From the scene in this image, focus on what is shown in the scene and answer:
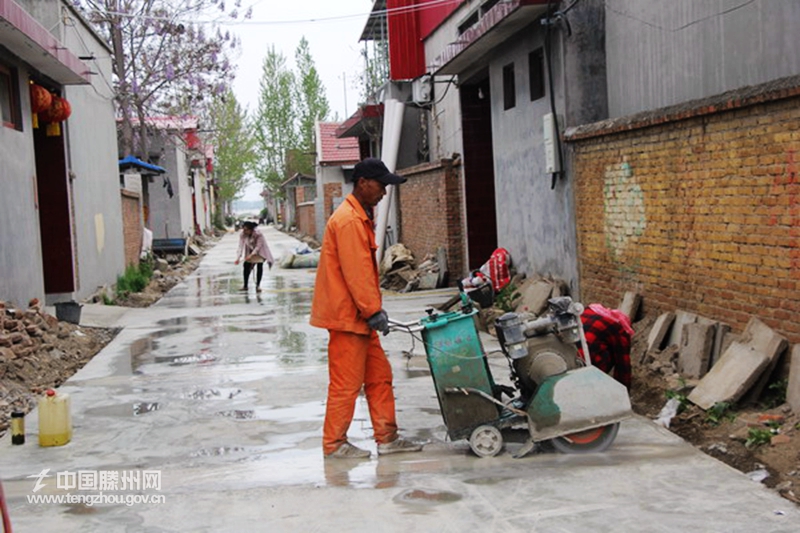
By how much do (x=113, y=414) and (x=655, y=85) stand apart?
6.54 meters

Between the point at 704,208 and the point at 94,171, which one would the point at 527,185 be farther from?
the point at 94,171

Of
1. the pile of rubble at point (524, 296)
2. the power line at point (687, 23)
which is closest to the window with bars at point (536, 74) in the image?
the power line at point (687, 23)

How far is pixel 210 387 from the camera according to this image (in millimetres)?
9219

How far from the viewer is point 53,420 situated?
6.93 meters

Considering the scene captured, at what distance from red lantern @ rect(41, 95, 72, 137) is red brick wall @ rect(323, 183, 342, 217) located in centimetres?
2207

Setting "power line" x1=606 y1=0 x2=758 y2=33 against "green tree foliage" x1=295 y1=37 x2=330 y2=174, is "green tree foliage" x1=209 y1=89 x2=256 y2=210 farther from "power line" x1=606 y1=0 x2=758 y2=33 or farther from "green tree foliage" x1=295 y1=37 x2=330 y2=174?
"power line" x1=606 y1=0 x2=758 y2=33

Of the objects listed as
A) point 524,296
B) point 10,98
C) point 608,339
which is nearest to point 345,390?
point 608,339

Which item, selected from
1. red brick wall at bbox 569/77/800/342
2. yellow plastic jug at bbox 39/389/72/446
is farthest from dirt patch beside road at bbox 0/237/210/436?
red brick wall at bbox 569/77/800/342

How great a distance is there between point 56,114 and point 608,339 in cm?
1150

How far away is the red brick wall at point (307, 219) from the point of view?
45.3 meters

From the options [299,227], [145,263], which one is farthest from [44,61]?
[299,227]

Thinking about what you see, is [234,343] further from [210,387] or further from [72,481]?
[72,481]

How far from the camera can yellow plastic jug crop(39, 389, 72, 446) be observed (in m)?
6.93

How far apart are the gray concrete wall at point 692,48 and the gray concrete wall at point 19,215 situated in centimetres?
795
